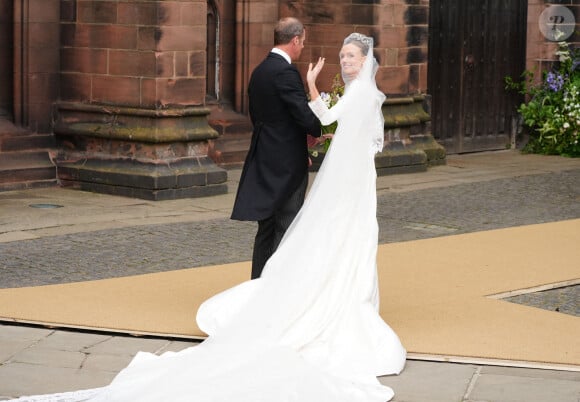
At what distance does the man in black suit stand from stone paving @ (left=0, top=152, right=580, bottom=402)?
1.07 m

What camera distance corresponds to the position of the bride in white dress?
22.1 ft

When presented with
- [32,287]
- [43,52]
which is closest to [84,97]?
[43,52]

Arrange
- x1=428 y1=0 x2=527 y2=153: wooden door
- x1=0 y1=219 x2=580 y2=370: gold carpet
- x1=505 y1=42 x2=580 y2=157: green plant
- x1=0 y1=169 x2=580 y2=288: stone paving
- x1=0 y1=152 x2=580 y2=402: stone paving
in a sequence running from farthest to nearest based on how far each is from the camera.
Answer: x1=505 y1=42 x2=580 y2=157: green plant < x1=428 y1=0 x2=527 y2=153: wooden door < x1=0 y1=169 x2=580 y2=288: stone paving < x1=0 y1=219 x2=580 y2=370: gold carpet < x1=0 y1=152 x2=580 y2=402: stone paving

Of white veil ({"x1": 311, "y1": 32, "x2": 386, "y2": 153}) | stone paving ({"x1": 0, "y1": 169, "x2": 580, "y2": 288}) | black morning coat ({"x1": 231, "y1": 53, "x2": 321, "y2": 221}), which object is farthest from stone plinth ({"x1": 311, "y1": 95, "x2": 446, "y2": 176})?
white veil ({"x1": 311, "y1": 32, "x2": 386, "y2": 153})

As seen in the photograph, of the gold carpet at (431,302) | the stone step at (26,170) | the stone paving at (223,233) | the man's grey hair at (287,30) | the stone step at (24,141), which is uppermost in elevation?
the man's grey hair at (287,30)

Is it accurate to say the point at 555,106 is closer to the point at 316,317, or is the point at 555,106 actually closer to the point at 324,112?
the point at 324,112

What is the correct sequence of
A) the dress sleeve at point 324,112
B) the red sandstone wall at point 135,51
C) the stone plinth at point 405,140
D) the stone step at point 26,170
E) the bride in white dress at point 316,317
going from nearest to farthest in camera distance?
the bride in white dress at point 316,317
the dress sleeve at point 324,112
the red sandstone wall at point 135,51
the stone step at point 26,170
the stone plinth at point 405,140

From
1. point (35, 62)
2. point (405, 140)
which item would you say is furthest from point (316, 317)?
point (405, 140)

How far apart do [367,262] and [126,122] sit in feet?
21.3

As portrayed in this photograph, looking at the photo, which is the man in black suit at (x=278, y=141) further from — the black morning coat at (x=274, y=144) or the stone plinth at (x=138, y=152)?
the stone plinth at (x=138, y=152)

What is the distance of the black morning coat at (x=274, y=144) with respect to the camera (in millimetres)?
8469

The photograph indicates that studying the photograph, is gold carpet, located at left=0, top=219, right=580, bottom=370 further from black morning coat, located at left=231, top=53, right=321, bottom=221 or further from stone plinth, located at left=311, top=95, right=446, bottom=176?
stone plinth, located at left=311, top=95, right=446, bottom=176

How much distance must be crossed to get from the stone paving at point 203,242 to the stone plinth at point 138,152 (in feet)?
0.92

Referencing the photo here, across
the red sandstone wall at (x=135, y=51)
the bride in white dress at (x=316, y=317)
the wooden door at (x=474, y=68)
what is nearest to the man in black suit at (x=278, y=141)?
the bride in white dress at (x=316, y=317)
